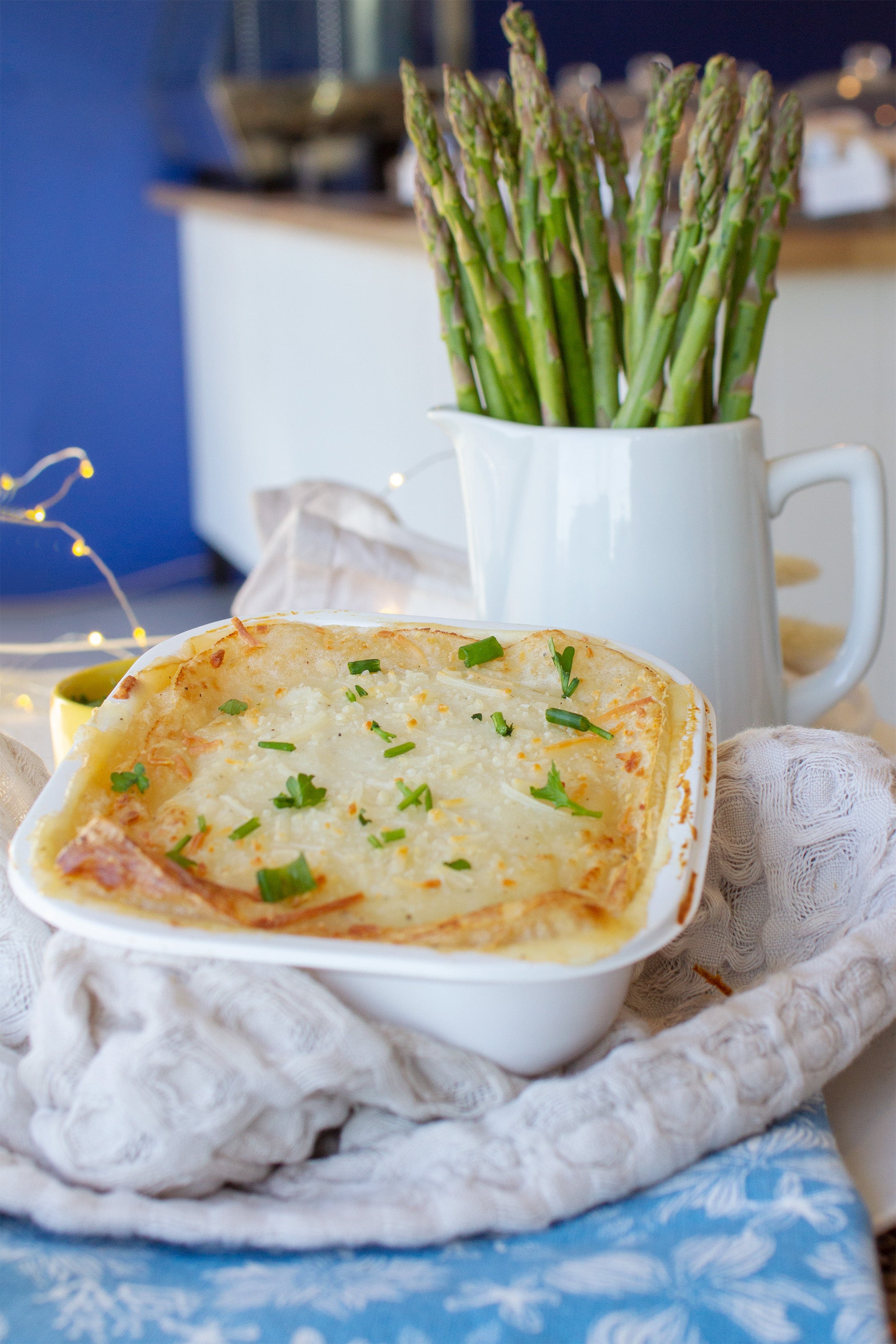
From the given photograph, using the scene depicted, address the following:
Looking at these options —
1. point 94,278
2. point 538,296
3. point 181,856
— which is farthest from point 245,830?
point 94,278

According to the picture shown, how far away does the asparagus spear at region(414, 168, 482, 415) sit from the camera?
2.75 ft

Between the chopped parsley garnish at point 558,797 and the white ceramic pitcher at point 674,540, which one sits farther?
the white ceramic pitcher at point 674,540

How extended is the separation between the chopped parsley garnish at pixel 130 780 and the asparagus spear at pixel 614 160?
450 millimetres

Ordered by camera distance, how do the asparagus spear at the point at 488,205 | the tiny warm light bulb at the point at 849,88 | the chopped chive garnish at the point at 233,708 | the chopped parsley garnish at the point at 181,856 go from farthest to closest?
the tiny warm light bulb at the point at 849,88 → the asparagus spear at the point at 488,205 → the chopped chive garnish at the point at 233,708 → the chopped parsley garnish at the point at 181,856

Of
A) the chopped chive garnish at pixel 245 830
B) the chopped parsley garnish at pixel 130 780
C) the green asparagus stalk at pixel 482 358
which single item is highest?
the green asparagus stalk at pixel 482 358

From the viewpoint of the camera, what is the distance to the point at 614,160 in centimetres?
89

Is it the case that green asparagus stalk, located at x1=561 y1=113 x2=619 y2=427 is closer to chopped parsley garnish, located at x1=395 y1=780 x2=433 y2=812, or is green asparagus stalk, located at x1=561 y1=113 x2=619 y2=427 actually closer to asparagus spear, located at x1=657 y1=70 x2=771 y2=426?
asparagus spear, located at x1=657 y1=70 x2=771 y2=426

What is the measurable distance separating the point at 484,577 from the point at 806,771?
291mm

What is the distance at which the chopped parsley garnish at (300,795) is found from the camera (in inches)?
20.9

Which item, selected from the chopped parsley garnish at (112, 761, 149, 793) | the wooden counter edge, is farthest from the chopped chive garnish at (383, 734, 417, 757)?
the wooden counter edge

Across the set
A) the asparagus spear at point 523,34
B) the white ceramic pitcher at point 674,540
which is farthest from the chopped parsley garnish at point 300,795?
the asparagus spear at point 523,34

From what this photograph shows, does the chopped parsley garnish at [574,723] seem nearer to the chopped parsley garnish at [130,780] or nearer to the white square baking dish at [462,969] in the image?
the white square baking dish at [462,969]

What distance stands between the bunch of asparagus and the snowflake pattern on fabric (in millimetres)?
488

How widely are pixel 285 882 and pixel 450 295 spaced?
0.49 m
